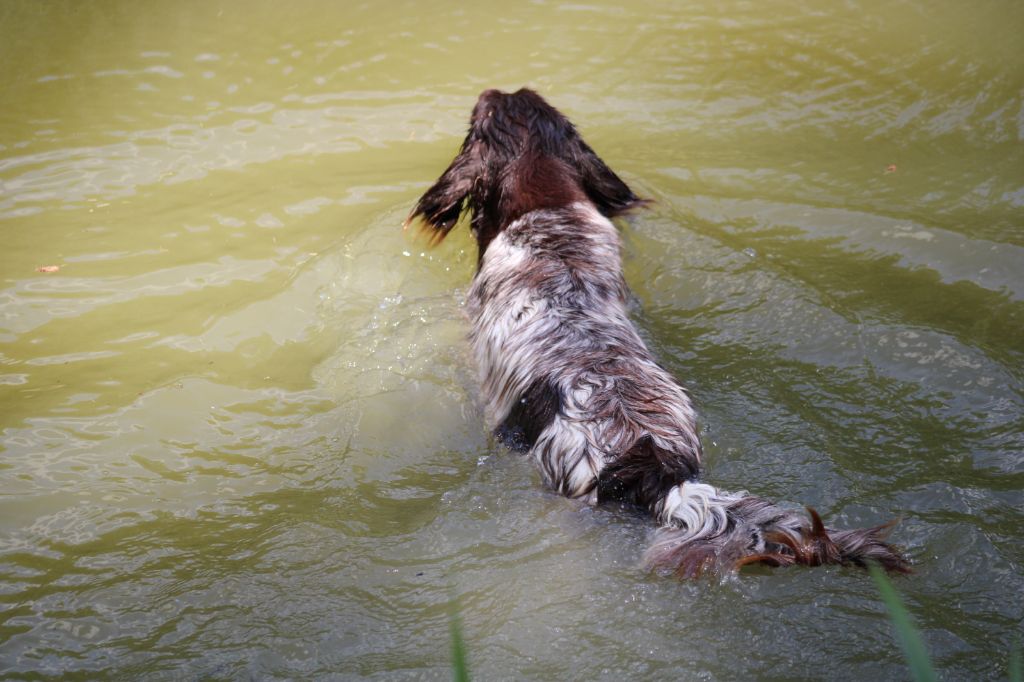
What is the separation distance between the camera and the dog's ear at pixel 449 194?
532 centimetres

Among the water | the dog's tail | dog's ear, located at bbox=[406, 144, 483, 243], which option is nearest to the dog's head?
dog's ear, located at bbox=[406, 144, 483, 243]

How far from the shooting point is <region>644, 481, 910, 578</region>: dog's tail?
2959 millimetres

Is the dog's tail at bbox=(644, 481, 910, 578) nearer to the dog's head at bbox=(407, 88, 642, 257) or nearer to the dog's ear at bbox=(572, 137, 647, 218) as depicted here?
the dog's head at bbox=(407, 88, 642, 257)

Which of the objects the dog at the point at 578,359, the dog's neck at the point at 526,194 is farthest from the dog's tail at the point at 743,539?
the dog's neck at the point at 526,194

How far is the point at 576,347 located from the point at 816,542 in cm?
141

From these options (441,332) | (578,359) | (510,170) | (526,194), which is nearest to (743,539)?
(578,359)

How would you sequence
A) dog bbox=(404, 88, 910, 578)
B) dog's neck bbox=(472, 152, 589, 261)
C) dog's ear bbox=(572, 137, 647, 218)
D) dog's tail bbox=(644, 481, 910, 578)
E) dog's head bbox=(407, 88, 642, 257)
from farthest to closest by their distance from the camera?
dog's ear bbox=(572, 137, 647, 218) → dog's head bbox=(407, 88, 642, 257) → dog's neck bbox=(472, 152, 589, 261) → dog bbox=(404, 88, 910, 578) → dog's tail bbox=(644, 481, 910, 578)

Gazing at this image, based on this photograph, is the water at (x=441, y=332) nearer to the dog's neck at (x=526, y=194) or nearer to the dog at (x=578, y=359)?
the dog at (x=578, y=359)

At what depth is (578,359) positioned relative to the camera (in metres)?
3.90

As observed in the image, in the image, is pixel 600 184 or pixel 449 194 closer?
pixel 449 194

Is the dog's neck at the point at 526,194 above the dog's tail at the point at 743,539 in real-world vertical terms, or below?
above

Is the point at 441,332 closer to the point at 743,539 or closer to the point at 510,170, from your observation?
the point at 510,170

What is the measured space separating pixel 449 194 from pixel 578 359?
5.99ft

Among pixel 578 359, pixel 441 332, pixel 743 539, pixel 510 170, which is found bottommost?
pixel 743 539
